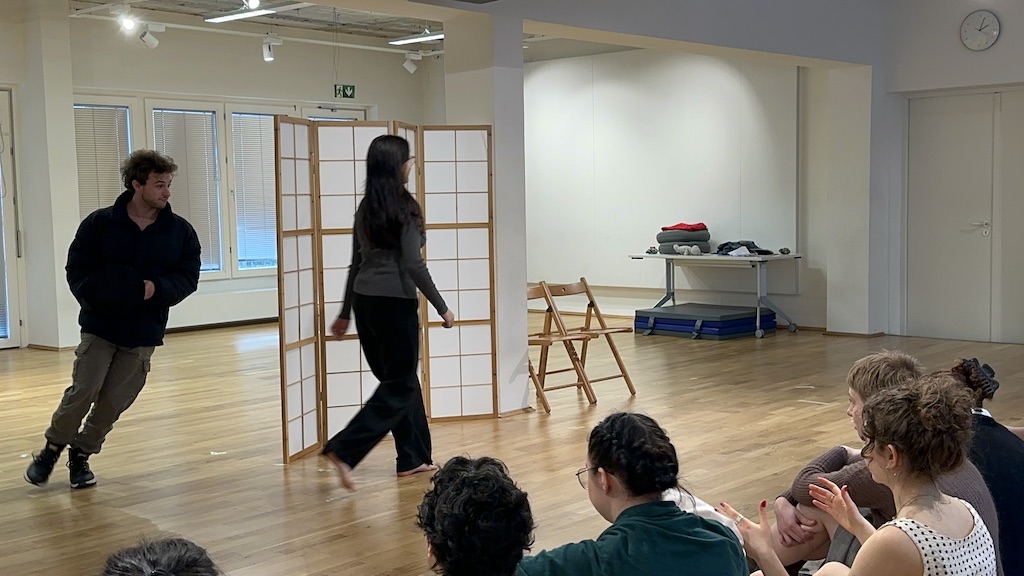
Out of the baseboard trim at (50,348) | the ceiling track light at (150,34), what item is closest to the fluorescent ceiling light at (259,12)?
the ceiling track light at (150,34)

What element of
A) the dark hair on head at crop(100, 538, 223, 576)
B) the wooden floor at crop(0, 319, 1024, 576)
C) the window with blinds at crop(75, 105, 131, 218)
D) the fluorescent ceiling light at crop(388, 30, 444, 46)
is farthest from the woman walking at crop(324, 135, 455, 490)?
the fluorescent ceiling light at crop(388, 30, 444, 46)

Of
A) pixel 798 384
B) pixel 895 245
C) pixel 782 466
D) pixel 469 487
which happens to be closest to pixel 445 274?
pixel 782 466

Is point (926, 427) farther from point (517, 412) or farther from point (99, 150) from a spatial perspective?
point (99, 150)

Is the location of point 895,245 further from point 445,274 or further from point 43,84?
point 43,84

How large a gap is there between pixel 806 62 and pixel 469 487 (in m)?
8.50

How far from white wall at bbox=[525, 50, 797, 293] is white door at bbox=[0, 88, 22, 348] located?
18.5ft

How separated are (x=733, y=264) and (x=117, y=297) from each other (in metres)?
7.11

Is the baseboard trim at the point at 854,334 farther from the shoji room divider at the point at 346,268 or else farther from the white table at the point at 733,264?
the shoji room divider at the point at 346,268

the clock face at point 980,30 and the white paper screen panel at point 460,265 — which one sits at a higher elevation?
the clock face at point 980,30

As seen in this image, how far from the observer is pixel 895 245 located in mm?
9906

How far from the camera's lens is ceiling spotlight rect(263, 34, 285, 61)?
11016mm

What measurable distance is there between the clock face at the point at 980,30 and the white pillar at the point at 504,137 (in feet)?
15.3

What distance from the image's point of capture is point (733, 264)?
10.6 metres

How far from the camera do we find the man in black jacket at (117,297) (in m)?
4.76
